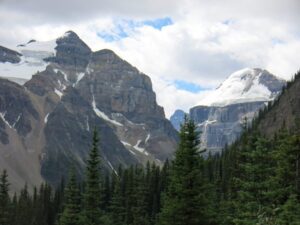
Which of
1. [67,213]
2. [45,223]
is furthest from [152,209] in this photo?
[67,213]

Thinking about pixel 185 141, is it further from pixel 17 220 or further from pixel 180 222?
pixel 17 220

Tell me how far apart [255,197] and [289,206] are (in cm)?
178

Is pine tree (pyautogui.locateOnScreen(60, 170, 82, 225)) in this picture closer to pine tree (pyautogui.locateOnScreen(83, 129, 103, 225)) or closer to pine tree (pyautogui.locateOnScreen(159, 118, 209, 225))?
pine tree (pyautogui.locateOnScreen(83, 129, 103, 225))

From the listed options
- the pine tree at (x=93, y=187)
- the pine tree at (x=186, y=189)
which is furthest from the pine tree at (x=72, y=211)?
the pine tree at (x=186, y=189)

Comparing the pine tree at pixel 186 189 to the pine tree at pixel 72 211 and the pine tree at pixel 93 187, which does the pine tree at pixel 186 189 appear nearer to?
the pine tree at pixel 93 187

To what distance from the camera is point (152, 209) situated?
121 metres

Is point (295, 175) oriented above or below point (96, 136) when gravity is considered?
below

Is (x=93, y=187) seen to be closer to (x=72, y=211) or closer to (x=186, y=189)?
(x=72, y=211)

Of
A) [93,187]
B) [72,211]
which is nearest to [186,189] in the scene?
[93,187]

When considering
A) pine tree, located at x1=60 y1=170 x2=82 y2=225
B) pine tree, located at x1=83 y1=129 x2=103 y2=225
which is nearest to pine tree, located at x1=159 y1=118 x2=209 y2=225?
pine tree, located at x1=83 y1=129 x2=103 y2=225

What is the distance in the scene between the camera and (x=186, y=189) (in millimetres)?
28109

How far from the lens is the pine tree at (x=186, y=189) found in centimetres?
2816

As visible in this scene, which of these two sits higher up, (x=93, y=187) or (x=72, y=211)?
(x=93, y=187)

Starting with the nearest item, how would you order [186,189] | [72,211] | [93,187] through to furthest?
[186,189], [93,187], [72,211]
